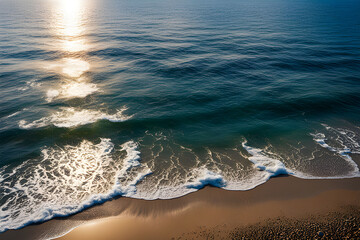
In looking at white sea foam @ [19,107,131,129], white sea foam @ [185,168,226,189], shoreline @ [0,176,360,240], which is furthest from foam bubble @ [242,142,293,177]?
white sea foam @ [19,107,131,129]

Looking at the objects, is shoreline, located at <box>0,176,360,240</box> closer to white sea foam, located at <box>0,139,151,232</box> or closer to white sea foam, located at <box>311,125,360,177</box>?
white sea foam, located at <box>0,139,151,232</box>

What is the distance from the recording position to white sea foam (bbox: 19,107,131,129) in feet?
67.3

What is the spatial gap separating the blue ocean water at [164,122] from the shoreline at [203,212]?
2.14ft

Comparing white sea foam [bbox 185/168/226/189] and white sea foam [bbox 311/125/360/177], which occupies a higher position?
white sea foam [bbox 311/125/360/177]

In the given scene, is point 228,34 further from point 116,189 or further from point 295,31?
point 116,189

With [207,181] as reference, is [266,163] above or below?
above

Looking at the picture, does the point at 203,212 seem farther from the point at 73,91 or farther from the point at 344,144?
the point at 73,91

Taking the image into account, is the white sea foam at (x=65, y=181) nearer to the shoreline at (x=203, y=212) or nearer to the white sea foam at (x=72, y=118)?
the shoreline at (x=203, y=212)

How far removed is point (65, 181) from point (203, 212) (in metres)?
9.45

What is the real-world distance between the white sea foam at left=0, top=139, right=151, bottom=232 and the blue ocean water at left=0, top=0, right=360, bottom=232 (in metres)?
0.07

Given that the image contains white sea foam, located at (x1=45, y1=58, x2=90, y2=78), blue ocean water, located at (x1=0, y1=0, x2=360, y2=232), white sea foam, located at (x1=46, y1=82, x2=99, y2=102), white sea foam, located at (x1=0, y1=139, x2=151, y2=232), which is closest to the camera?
white sea foam, located at (x1=0, y1=139, x2=151, y2=232)

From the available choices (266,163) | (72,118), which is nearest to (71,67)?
(72,118)

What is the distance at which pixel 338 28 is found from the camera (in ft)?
207

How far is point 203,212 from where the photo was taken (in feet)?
38.8
